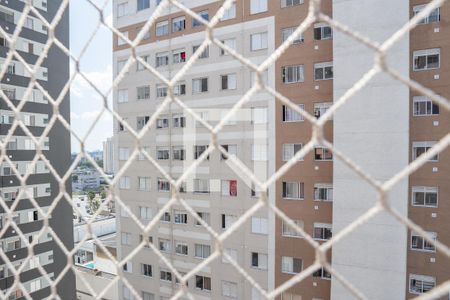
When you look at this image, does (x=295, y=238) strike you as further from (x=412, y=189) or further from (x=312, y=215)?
(x=412, y=189)

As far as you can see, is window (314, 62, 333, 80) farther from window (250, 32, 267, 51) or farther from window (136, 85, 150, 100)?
window (136, 85, 150, 100)

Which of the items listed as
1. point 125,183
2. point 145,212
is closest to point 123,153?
point 125,183

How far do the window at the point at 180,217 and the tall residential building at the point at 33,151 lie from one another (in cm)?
132

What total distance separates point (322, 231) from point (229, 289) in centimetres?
120

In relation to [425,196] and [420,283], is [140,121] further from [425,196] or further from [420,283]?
[420,283]

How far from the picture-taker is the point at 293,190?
2.81 metres

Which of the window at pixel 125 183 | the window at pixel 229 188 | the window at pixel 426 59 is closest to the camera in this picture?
the window at pixel 426 59

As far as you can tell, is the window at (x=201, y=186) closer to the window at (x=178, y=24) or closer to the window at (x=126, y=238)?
the window at (x=126, y=238)

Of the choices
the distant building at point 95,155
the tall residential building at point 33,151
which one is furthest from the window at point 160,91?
the tall residential building at point 33,151

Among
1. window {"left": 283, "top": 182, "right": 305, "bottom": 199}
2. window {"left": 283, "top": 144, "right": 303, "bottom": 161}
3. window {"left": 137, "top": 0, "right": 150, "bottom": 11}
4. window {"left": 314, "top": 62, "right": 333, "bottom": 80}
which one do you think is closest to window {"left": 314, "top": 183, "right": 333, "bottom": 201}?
window {"left": 283, "top": 182, "right": 305, "bottom": 199}

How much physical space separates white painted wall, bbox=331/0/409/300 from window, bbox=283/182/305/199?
0.32 m

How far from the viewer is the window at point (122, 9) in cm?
356

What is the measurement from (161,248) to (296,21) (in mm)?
2816

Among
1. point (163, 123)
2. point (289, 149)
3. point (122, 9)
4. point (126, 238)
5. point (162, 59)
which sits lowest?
point (126, 238)
